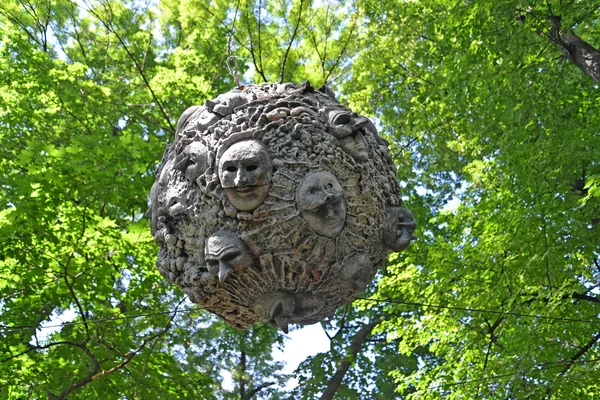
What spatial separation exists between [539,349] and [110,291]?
4.22 m

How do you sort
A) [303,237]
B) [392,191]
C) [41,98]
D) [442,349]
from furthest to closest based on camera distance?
1. [41,98]
2. [442,349]
3. [392,191]
4. [303,237]

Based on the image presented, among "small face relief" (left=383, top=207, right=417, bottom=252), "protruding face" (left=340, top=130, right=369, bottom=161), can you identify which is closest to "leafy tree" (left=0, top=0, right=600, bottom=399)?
"small face relief" (left=383, top=207, right=417, bottom=252)

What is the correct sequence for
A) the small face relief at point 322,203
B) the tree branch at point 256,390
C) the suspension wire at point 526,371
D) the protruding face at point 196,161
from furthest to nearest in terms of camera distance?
1. the tree branch at point 256,390
2. the suspension wire at point 526,371
3. the protruding face at point 196,161
4. the small face relief at point 322,203

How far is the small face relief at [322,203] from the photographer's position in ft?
8.02

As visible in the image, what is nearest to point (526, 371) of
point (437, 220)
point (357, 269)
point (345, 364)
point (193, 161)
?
point (437, 220)

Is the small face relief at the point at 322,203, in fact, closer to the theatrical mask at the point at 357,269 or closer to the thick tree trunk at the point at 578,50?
the theatrical mask at the point at 357,269

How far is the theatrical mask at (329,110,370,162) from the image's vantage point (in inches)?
106

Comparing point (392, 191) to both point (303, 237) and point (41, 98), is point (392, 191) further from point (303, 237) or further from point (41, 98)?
point (41, 98)

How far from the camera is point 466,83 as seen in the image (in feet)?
25.6

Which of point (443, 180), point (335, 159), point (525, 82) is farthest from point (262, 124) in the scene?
point (443, 180)

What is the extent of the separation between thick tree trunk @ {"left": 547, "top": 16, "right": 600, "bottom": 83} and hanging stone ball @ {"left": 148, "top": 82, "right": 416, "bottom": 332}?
4.22 metres

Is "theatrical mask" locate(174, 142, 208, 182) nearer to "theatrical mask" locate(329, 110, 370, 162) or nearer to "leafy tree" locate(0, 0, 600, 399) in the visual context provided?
"theatrical mask" locate(329, 110, 370, 162)

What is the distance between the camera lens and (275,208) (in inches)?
97.6

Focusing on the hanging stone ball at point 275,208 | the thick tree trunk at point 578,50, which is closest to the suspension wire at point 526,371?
the thick tree trunk at point 578,50
